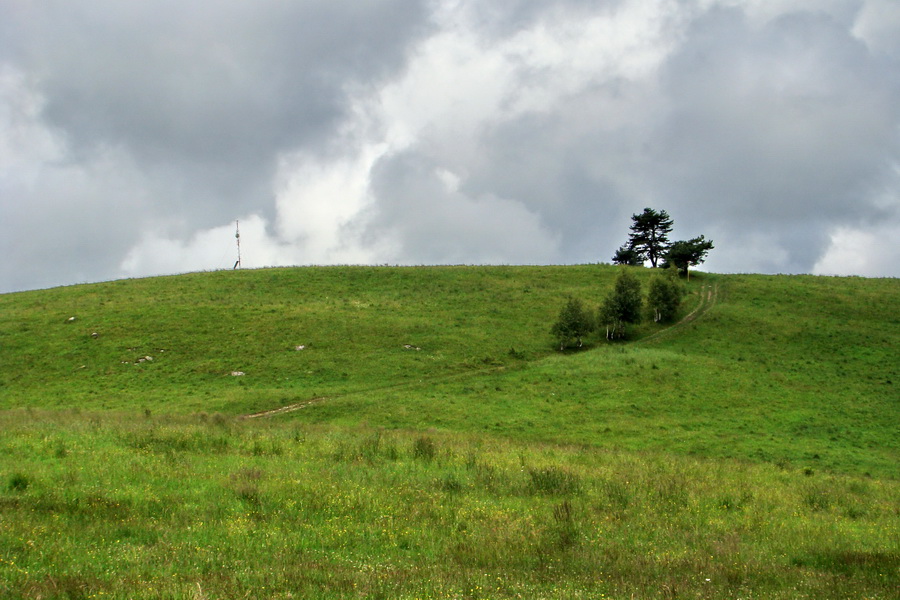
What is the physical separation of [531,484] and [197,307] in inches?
2219

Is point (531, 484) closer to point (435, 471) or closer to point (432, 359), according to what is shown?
point (435, 471)

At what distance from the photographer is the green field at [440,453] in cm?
991

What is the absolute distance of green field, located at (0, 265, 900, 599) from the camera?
9914 millimetres

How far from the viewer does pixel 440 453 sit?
66.7ft

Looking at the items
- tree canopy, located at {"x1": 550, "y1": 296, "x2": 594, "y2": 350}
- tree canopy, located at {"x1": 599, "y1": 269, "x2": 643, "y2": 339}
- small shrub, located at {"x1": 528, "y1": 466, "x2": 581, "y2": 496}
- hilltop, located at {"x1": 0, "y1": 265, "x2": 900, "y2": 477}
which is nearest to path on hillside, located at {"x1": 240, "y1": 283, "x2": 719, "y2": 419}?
hilltop, located at {"x1": 0, "y1": 265, "x2": 900, "y2": 477}

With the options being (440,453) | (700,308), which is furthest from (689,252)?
(440,453)

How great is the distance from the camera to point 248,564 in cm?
963

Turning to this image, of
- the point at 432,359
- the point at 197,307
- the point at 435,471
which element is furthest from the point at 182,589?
the point at 197,307

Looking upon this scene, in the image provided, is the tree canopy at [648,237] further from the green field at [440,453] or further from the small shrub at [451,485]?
the small shrub at [451,485]

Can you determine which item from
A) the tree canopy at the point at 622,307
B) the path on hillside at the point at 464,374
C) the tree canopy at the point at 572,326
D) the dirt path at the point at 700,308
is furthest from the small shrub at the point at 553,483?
the tree canopy at the point at 622,307

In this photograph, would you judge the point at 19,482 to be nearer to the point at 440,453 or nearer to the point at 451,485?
the point at 451,485

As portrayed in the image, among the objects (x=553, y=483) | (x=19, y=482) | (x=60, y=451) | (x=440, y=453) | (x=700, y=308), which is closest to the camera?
(x=19, y=482)

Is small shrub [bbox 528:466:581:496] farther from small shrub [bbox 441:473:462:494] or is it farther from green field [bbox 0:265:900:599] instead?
small shrub [bbox 441:473:462:494]

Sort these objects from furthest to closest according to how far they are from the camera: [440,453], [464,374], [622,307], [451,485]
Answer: [622,307] < [464,374] < [440,453] < [451,485]
